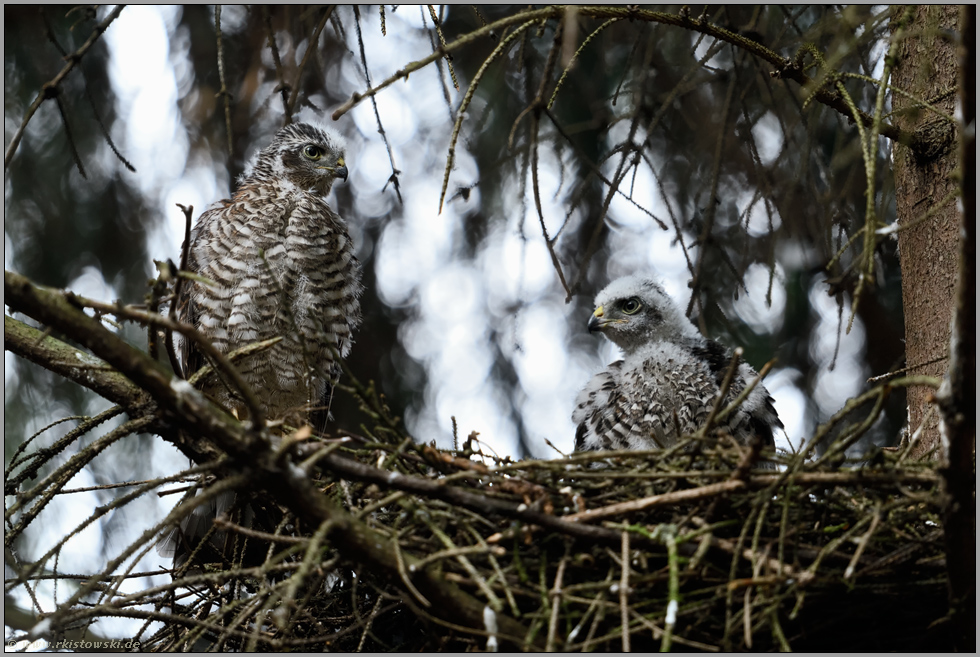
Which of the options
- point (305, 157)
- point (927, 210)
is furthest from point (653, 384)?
point (305, 157)

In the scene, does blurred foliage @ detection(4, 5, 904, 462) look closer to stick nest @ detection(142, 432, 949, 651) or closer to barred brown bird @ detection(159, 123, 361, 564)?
barred brown bird @ detection(159, 123, 361, 564)

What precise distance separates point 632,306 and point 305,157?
7.00ft

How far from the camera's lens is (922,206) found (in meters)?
3.02

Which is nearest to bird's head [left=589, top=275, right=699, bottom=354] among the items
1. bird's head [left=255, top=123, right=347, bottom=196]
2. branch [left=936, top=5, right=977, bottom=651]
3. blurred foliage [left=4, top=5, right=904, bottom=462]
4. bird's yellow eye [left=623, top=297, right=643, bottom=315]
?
bird's yellow eye [left=623, top=297, right=643, bottom=315]

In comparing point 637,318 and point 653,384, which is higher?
point 637,318

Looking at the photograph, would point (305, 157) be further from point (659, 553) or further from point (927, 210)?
point (659, 553)

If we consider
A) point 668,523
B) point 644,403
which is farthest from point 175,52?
point 668,523

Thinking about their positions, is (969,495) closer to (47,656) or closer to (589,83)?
(47,656)

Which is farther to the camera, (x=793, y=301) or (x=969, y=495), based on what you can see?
(x=793, y=301)

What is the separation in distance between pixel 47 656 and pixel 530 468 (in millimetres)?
1291

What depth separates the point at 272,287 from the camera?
13.5ft

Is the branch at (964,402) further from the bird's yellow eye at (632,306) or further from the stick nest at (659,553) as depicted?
the bird's yellow eye at (632,306)

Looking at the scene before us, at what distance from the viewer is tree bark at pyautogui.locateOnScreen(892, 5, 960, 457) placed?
295cm

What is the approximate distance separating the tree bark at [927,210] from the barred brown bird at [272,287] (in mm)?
2437
